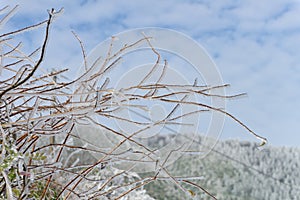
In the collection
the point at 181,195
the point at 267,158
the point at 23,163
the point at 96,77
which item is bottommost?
the point at 23,163

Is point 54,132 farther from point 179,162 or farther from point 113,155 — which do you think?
point 179,162

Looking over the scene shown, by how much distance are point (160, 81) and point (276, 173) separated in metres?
3.78

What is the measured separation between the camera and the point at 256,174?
13.2 feet

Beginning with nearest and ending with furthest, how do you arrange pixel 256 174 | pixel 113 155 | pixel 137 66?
pixel 113 155 → pixel 137 66 → pixel 256 174

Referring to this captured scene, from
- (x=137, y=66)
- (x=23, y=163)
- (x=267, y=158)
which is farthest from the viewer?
(x=267, y=158)

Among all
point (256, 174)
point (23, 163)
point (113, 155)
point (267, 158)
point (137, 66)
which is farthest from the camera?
point (267, 158)

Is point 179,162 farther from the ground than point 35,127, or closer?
farther from the ground

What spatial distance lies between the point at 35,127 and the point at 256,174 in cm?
374

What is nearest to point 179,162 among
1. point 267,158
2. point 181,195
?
point 181,195

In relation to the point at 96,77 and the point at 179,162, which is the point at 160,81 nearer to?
the point at 96,77

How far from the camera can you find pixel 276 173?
415 centimetres

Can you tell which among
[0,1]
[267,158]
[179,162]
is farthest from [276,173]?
[0,1]

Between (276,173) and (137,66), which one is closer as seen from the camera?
(137,66)

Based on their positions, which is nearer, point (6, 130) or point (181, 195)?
point (6, 130)
